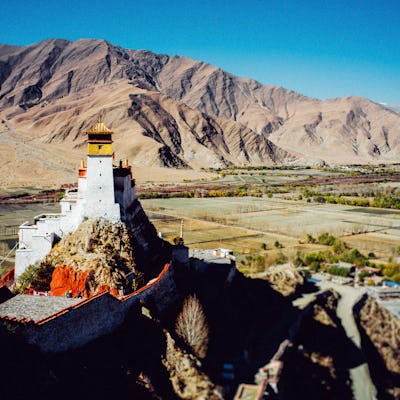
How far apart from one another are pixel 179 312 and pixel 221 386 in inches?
147

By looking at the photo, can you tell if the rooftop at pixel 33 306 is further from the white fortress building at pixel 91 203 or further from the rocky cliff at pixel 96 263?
the white fortress building at pixel 91 203

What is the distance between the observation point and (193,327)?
20.5 metres

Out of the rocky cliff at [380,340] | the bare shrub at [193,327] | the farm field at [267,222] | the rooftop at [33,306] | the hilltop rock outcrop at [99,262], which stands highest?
the hilltop rock outcrop at [99,262]

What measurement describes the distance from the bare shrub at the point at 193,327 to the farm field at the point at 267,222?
1773cm

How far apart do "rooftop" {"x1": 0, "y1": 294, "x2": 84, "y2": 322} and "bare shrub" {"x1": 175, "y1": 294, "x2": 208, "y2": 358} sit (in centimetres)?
534

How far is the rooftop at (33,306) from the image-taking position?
1475cm

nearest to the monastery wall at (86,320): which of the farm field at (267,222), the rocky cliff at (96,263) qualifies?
the rocky cliff at (96,263)

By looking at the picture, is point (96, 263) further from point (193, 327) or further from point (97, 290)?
point (193, 327)

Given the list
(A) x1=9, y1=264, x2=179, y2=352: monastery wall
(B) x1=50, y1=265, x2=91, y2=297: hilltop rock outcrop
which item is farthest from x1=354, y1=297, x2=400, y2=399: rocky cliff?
(B) x1=50, y1=265, x2=91, y2=297: hilltop rock outcrop

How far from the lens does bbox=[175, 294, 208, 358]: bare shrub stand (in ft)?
65.4

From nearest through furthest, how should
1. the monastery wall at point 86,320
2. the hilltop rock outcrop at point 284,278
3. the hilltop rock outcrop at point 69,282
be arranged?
1. the monastery wall at point 86,320
2. the hilltop rock outcrop at point 69,282
3. the hilltop rock outcrop at point 284,278

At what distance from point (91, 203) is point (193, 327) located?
7074 mm

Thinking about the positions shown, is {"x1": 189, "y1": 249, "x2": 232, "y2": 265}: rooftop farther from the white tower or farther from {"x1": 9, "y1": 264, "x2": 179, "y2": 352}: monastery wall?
the white tower

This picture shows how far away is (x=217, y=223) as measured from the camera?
51438mm
